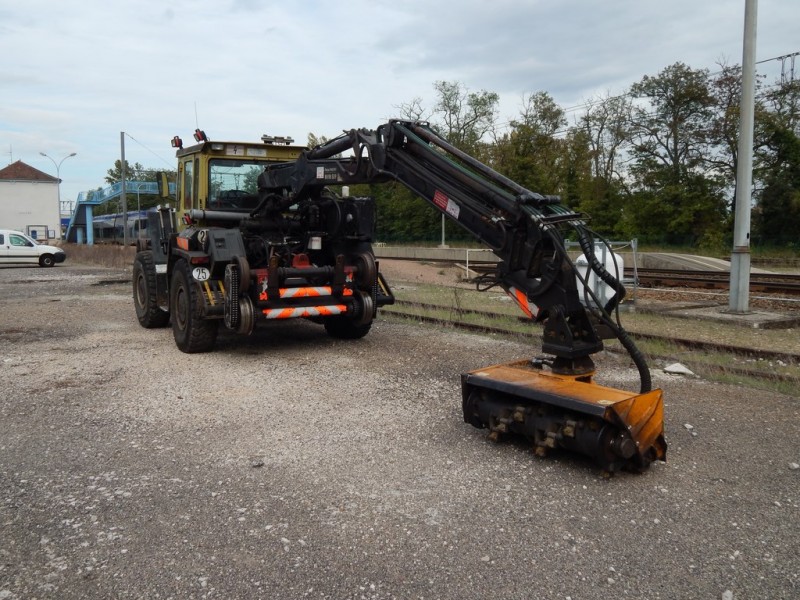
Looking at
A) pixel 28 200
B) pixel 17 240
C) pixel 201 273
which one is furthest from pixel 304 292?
pixel 28 200

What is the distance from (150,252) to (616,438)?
9221 millimetres

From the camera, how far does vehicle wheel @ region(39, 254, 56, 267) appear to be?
29.9m

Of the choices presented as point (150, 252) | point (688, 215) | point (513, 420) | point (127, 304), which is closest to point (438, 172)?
point (513, 420)

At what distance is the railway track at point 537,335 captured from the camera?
755 cm

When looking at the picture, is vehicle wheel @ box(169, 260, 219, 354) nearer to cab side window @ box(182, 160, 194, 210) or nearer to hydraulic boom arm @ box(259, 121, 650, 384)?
cab side window @ box(182, 160, 194, 210)

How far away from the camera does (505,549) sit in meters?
3.74

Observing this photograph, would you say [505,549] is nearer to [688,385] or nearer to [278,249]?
[688,385]

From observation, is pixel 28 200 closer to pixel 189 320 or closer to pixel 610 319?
pixel 189 320

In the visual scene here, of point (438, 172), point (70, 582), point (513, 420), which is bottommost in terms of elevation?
point (70, 582)

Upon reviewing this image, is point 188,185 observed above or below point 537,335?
above

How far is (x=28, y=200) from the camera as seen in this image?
75125 mm

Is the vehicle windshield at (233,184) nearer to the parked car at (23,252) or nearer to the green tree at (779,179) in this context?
the parked car at (23,252)

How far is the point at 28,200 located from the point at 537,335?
78893mm

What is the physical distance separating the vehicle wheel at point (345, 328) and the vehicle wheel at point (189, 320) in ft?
5.98
